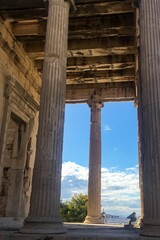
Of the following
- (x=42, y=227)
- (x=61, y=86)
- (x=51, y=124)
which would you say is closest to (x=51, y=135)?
(x=51, y=124)

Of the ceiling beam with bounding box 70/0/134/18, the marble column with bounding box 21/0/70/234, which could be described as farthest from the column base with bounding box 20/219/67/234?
the ceiling beam with bounding box 70/0/134/18

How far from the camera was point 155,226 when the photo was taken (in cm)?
1031

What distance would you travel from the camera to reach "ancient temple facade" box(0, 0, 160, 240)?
11.3m

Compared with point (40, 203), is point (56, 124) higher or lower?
higher

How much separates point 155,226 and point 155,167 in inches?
80.1

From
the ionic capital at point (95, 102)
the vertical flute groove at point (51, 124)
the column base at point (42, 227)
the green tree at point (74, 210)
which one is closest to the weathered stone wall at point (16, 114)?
the ionic capital at point (95, 102)

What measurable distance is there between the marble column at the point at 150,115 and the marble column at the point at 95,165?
38.1 ft

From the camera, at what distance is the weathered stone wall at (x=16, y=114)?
18.5m

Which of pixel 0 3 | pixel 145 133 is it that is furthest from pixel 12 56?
pixel 145 133

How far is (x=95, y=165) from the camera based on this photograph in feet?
80.5

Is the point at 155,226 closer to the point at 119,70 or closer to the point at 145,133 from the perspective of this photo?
the point at 145,133

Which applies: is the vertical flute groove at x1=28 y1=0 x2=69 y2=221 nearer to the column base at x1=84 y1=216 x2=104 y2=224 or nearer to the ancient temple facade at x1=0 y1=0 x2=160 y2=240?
the ancient temple facade at x1=0 y1=0 x2=160 y2=240

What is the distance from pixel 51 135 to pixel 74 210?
33.2 metres

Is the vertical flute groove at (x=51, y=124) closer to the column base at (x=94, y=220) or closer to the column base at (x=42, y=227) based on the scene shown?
the column base at (x=42, y=227)
